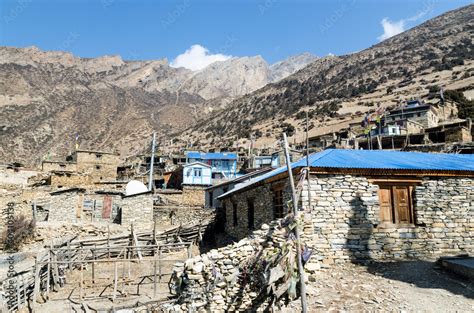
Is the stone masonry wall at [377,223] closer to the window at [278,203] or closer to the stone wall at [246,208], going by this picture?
the stone wall at [246,208]

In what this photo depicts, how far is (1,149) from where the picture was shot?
275 ft

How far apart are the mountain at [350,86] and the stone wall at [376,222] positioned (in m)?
59.2

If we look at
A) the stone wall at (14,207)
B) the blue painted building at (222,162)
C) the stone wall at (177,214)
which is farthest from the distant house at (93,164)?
the stone wall at (177,214)

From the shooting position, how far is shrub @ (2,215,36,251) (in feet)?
73.3

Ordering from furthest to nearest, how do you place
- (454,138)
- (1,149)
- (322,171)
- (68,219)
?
(1,149) → (454,138) → (68,219) → (322,171)

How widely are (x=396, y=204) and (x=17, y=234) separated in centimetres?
2078

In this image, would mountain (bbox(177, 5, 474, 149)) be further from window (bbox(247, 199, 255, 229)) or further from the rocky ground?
the rocky ground

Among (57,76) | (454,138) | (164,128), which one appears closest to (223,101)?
(164,128)

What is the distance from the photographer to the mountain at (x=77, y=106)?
95.6m

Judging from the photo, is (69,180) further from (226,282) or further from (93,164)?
(226,282)

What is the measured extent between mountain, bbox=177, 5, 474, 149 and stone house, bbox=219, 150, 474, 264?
58991 millimetres

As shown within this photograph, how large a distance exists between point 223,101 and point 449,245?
156 metres

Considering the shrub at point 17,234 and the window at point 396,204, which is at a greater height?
the window at point 396,204

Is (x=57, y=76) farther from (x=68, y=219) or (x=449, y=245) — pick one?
(x=449, y=245)
